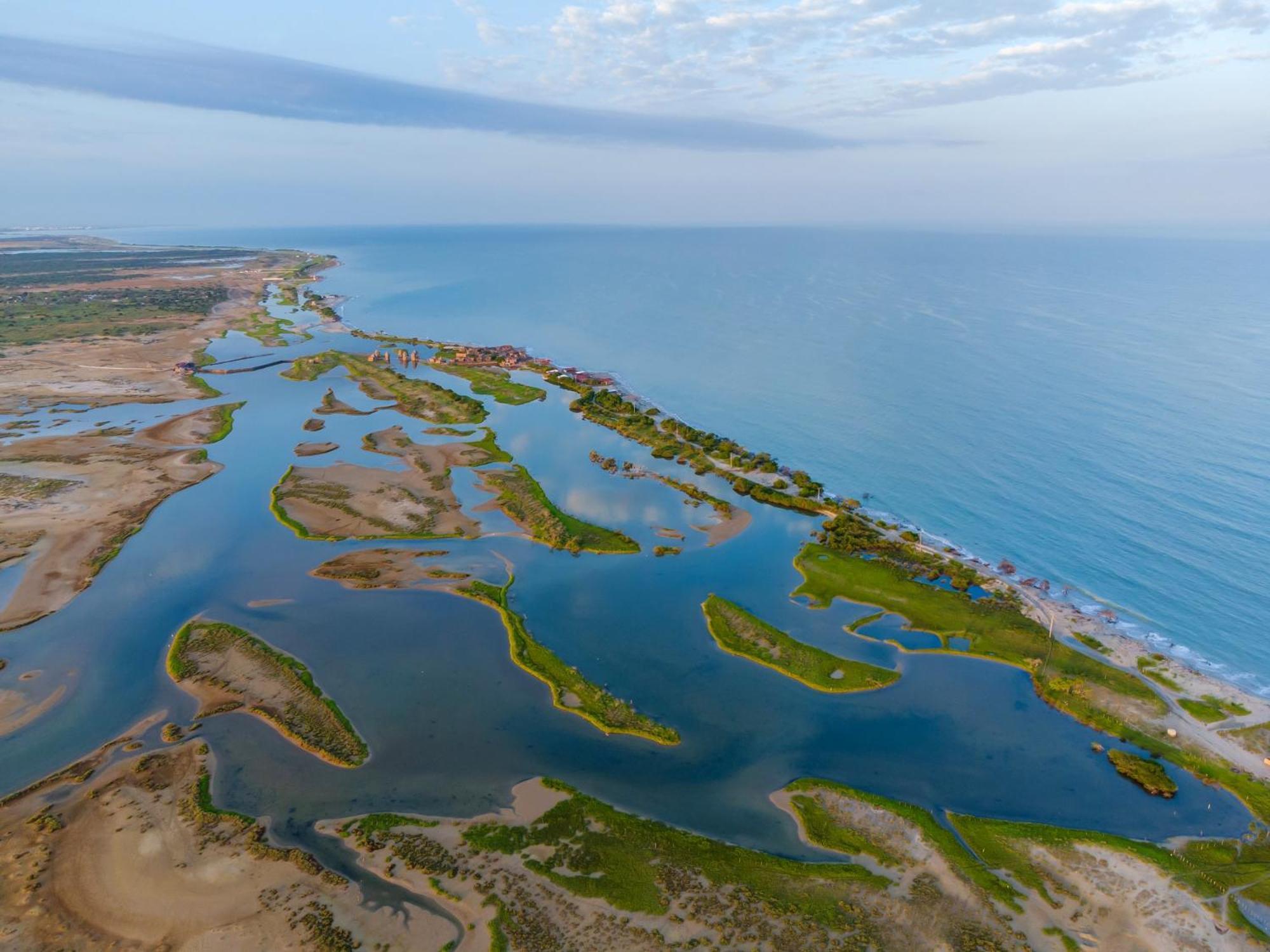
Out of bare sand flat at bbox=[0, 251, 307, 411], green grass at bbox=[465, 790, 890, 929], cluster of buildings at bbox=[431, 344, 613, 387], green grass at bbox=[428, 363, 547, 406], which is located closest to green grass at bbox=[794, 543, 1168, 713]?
green grass at bbox=[465, 790, 890, 929]

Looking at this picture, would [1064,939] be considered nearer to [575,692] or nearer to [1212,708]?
[1212,708]

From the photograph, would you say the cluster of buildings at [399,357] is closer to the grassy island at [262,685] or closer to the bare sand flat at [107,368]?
the bare sand flat at [107,368]

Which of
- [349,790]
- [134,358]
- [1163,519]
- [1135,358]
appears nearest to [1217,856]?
[1163,519]

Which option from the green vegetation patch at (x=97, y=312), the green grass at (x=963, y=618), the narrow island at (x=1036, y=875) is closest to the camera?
the narrow island at (x=1036, y=875)

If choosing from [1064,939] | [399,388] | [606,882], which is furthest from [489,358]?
[1064,939]

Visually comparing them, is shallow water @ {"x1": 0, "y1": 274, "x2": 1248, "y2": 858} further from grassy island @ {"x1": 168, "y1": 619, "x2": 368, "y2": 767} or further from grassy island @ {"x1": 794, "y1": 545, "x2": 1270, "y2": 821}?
grassy island @ {"x1": 794, "y1": 545, "x2": 1270, "y2": 821}

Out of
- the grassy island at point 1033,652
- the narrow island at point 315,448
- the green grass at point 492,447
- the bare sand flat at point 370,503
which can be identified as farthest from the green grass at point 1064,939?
the narrow island at point 315,448

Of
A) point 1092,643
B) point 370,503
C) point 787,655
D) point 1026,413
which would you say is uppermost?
point 1026,413
